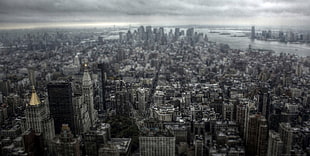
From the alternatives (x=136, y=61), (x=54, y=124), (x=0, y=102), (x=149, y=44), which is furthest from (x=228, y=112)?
(x=149, y=44)

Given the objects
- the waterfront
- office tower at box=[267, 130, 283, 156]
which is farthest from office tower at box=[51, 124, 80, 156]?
the waterfront

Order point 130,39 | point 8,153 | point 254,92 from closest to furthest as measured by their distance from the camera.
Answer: point 8,153 < point 254,92 < point 130,39

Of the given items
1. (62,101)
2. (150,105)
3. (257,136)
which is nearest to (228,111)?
(257,136)

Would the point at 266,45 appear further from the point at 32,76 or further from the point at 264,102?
the point at 32,76

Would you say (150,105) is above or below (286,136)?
below

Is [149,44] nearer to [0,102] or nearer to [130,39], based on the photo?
[130,39]

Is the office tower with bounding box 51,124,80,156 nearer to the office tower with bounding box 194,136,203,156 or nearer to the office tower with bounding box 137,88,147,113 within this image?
the office tower with bounding box 194,136,203,156
